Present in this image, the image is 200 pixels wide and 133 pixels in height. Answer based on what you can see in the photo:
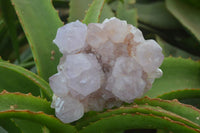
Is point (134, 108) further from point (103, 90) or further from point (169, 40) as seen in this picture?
point (169, 40)

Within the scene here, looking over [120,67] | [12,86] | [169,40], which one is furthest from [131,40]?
[169,40]

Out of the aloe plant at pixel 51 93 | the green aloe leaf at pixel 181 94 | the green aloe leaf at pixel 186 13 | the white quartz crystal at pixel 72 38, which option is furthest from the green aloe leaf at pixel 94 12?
the green aloe leaf at pixel 186 13

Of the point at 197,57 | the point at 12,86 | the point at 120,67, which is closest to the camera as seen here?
the point at 120,67

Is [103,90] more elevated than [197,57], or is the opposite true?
[103,90]

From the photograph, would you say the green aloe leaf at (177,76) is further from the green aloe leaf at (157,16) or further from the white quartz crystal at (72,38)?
the green aloe leaf at (157,16)

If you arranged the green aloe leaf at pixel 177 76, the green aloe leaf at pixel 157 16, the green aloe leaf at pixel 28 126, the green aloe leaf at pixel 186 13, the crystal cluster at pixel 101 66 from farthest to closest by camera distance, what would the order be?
1. the green aloe leaf at pixel 157 16
2. the green aloe leaf at pixel 186 13
3. the green aloe leaf at pixel 177 76
4. the green aloe leaf at pixel 28 126
5. the crystal cluster at pixel 101 66

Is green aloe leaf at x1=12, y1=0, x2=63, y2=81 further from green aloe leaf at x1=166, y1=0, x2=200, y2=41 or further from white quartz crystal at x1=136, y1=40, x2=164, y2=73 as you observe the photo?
green aloe leaf at x1=166, y1=0, x2=200, y2=41
